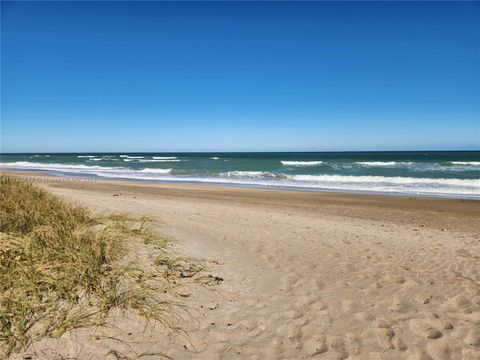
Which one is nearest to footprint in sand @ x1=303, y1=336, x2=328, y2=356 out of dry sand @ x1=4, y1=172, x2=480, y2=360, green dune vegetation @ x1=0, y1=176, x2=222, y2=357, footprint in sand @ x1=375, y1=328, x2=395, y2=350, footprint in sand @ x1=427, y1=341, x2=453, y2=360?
dry sand @ x1=4, y1=172, x2=480, y2=360

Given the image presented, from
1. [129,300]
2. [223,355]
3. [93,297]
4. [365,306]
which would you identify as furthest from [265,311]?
[93,297]

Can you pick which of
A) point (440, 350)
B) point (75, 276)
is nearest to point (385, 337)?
point (440, 350)

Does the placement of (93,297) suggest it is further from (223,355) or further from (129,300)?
(223,355)

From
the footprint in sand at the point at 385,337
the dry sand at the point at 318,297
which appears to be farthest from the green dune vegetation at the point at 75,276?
the footprint in sand at the point at 385,337

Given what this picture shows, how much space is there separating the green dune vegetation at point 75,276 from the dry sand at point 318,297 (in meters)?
0.21

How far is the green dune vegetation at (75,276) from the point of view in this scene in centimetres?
317

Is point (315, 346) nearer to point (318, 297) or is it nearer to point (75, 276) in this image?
point (318, 297)

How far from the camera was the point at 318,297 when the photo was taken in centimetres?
431

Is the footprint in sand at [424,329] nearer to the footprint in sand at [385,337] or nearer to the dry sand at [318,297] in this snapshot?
the dry sand at [318,297]

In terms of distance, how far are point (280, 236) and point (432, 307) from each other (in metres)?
3.62

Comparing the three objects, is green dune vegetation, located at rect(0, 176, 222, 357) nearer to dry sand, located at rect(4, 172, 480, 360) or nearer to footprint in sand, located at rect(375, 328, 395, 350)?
dry sand, located at rect(4, 172, 480, 360)

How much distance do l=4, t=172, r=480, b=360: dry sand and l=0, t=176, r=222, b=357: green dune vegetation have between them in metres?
0.21

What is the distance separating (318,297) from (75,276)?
9.56 feet

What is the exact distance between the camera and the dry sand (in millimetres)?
3150
